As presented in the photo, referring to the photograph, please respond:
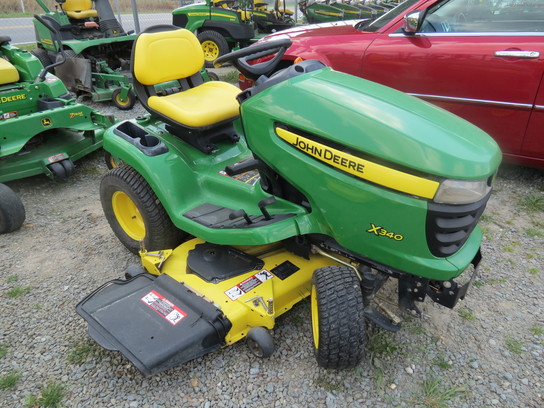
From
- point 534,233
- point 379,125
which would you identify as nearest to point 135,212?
point 379,125

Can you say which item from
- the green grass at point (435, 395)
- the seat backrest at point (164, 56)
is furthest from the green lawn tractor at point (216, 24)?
the green grass at point (435, 395)

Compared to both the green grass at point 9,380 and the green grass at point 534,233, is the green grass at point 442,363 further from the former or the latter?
the green grass at point 9,380

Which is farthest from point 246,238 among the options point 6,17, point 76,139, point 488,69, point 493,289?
point 6,17

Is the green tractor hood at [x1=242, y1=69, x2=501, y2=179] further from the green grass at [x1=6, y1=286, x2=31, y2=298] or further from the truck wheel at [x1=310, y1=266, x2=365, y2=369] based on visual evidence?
the green grass at [x1=6, y1=286, x2=31, y2=298]

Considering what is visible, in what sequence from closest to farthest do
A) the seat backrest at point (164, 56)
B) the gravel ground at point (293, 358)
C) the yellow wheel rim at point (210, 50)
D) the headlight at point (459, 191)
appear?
the headlight at point (459, 191) → the gravel ground at point (293, 358) → the seat backrest at point (164, 56) → the yellow wheel rim at point (210, 50)

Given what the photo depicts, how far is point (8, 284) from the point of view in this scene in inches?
106

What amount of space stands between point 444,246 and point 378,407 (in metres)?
0.75

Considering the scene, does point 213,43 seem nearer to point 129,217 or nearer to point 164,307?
point 129,217

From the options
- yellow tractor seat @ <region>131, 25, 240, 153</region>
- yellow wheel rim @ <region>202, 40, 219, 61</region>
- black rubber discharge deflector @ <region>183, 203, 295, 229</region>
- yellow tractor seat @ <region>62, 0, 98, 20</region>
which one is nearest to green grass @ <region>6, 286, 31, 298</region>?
black rubber discharge deflector @ <region>183, 203, 295, 229</region>

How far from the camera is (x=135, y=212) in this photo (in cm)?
299

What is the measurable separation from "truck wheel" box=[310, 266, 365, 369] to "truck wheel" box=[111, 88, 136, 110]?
4.62 meters

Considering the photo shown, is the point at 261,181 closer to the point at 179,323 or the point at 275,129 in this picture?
the point at 275,129

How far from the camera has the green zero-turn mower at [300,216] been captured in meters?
1.80

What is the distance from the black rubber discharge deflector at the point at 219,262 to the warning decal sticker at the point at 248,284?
5cm
